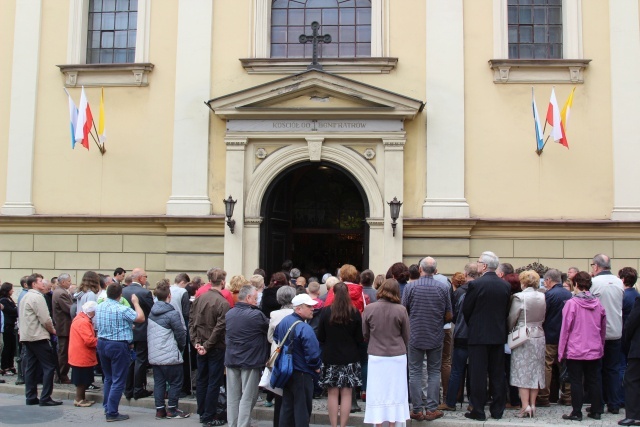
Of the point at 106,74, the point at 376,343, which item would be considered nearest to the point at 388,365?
the point at 376,343

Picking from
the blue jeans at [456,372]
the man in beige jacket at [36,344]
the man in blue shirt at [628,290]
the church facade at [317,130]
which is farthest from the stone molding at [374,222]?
the man in beige jacket at [36,344]

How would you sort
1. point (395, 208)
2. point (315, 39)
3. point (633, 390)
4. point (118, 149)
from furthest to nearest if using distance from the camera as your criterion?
point (118, 149) → point (315, 39) → point (395, 208) → point (633, 390)

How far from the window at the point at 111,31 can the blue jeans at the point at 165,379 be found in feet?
30.4

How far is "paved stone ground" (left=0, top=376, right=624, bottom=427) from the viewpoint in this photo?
9.33 m

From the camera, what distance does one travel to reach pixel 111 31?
16984mm

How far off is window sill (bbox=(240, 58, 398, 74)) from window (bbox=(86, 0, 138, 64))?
2.97m

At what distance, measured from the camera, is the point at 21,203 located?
53.6ft

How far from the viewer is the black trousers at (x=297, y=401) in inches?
319

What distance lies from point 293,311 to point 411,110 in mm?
7817

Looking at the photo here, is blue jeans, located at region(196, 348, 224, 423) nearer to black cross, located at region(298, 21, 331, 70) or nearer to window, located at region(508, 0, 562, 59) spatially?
black cross, located at region(298, 21, 331, 70)

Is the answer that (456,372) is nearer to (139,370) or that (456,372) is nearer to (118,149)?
(139,370)

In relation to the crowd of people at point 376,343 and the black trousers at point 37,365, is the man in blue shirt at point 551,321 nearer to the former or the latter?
the crowd of people at point 376,343

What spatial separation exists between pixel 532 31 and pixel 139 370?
1114cm

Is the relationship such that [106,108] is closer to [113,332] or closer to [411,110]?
[411,110]
